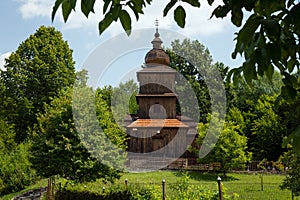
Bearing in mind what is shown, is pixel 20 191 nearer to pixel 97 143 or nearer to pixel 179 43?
pixel 97 143

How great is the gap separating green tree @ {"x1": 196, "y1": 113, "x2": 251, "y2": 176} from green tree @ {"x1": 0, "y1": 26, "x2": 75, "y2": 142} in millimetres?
11685

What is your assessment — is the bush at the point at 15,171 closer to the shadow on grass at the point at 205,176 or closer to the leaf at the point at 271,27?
the shadow on grass at the point at 205,176

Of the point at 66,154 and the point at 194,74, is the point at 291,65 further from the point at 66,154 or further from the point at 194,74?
the point at 194,74

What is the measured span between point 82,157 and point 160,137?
14.6 metres

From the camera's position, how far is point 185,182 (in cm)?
1030

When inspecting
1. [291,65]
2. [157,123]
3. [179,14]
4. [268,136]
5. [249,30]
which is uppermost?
[157,123]

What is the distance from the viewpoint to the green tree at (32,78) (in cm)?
3039

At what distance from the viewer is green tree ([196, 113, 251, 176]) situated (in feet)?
81.1

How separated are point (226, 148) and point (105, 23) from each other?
2401 centimetres

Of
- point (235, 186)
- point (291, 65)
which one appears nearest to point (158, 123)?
point (235, 186)

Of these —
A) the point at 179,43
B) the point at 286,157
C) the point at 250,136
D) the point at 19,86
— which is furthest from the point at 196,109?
the point at 286,157

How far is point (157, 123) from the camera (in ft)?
99.5

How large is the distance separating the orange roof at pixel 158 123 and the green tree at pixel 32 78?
6345mm

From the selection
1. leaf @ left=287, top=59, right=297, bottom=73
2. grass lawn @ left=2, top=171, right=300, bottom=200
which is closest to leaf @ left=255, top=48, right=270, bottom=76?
leaf @ left=287, top=59, right=297, bottom=73
